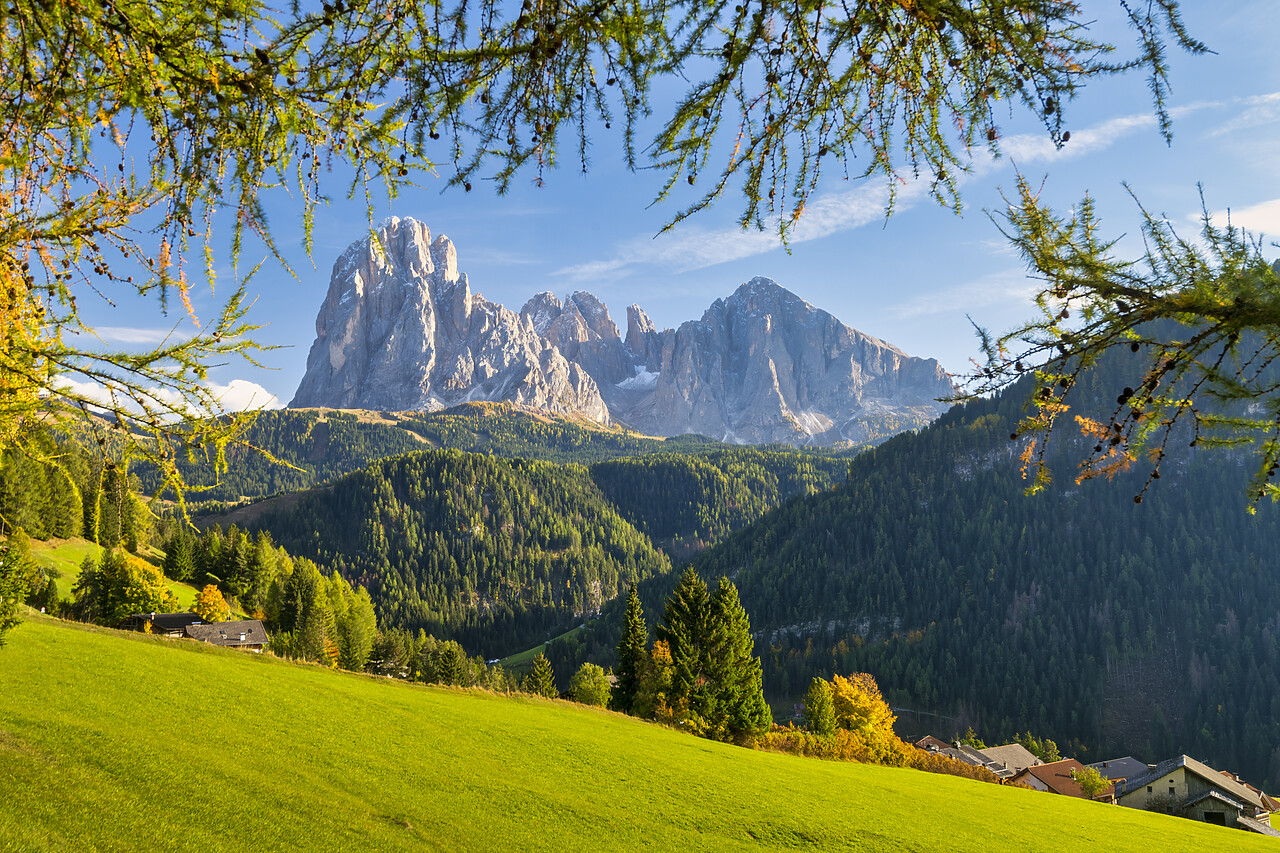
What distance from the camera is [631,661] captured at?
37.1 m

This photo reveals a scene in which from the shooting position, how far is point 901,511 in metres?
163

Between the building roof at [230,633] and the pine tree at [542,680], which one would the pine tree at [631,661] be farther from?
the building roof at [230,633]

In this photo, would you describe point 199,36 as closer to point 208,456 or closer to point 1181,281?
point 208,456

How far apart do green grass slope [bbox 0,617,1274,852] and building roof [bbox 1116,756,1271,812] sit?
1090 inches

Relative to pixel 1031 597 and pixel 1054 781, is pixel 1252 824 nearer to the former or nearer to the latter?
pixel 1054 781

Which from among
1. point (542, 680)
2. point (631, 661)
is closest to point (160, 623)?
point (542, 680)

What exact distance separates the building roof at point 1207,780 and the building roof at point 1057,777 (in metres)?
3.85

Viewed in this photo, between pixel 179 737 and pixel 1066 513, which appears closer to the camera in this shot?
pixel 179 737

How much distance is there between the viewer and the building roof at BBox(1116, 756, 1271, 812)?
44844mm

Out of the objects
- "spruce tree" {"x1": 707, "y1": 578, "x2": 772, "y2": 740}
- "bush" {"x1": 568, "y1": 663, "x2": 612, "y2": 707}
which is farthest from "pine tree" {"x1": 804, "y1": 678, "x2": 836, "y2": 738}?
"bush" {"x1": 568, "y1": 663, "x2": 612, "y2": 707}

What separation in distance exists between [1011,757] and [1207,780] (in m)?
13.9

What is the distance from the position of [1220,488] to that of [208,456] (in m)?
182

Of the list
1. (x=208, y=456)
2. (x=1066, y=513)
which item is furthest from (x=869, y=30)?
(x=1066, y=513)

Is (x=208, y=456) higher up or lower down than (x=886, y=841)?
higher up
